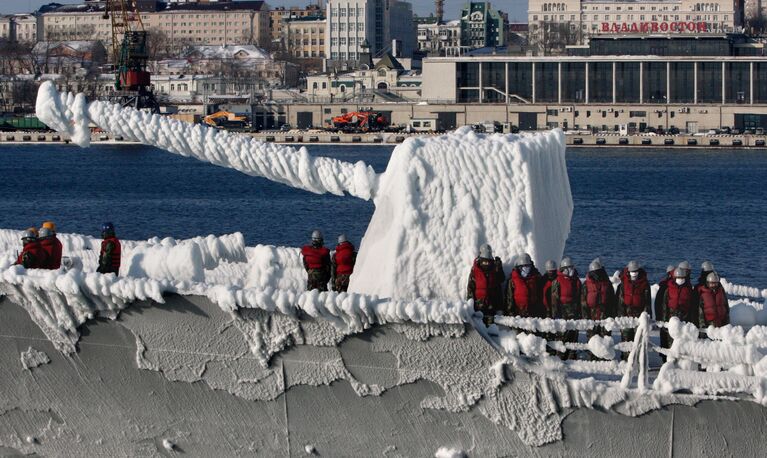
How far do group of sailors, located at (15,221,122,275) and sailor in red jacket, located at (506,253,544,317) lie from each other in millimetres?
4817

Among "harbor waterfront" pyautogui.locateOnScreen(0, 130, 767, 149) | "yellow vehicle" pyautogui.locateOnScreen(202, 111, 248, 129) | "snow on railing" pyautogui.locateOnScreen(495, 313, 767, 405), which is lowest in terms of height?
"harbor waterfront" pyautogui.locateOnScreen(0, 130, 767, 149)

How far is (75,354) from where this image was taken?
16.9 m

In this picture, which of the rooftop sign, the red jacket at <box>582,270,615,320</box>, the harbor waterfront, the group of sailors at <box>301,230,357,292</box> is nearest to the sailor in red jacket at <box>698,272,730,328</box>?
→ the red jacket at <box>582,270,615,320</box>

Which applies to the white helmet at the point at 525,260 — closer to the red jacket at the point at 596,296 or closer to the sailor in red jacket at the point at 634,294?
the red jacket at the point at 596,296

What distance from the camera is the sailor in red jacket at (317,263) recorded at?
1808cm

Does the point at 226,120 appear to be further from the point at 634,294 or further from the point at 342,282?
the point at 634,294

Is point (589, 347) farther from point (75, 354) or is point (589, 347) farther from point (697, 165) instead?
point (697, 165)

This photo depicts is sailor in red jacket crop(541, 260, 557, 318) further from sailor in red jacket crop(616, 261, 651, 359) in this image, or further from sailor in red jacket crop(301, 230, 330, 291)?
sailor in red jacket crop(301, 230, 330, 291)

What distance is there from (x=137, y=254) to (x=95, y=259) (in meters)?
2.53

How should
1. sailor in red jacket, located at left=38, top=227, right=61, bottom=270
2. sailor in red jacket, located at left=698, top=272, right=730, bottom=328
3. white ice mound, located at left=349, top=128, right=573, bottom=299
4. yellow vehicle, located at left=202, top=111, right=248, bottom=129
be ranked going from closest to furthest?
1. sailor in red jacket, located at left=698, top=272, right=730, bottom=328
2. white ice mound, located at left=349, top=128, right=573, bottom=299
3. sailor in red jacket, located at left=38, top=227, right=61, bottom=270
4. yellow vehicle, located at left=202, top=111, right=248, bottom=129

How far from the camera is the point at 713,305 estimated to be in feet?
52.5

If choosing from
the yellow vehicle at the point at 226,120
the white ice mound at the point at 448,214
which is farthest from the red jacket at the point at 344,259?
the yellow vehicle at the point at 226,120

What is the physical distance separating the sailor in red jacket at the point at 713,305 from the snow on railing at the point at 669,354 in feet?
1.13

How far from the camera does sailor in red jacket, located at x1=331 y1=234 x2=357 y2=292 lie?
711 inches
